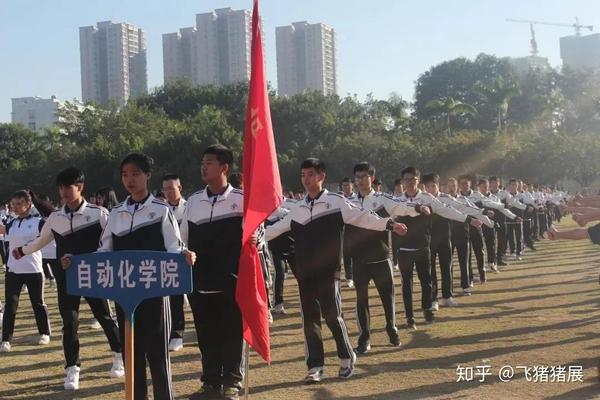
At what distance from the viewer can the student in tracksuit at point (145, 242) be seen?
5762 mm

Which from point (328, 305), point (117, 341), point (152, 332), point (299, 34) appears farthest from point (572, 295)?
point (299, 34)

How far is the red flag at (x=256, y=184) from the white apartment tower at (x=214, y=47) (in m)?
74.0

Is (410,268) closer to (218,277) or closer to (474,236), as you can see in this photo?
(218,277)

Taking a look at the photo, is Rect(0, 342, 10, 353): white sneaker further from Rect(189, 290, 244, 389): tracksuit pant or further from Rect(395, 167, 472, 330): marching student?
Rect(395, 167, 472, 330): marching student

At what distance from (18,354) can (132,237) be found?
4.25 m

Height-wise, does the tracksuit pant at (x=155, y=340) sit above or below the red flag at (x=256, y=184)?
below

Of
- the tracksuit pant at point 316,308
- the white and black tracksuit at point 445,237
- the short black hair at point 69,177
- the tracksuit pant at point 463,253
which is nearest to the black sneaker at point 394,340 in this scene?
the tracksuit pant at point 316,308

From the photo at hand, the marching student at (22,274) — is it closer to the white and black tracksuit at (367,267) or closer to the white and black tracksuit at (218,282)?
the white and black tracksuit at (218,282)

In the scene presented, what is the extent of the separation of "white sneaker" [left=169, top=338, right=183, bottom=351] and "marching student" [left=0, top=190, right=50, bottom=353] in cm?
206

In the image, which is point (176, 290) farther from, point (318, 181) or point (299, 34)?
point (299, 34)

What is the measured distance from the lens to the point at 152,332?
575cm

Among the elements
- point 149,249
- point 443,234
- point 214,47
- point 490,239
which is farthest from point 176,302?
point 214,47

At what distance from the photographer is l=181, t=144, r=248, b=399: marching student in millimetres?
6566

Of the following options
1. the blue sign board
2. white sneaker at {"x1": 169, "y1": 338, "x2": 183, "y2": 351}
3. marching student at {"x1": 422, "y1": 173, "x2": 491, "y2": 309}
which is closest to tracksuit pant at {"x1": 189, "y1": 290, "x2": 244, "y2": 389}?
the blue sign board
